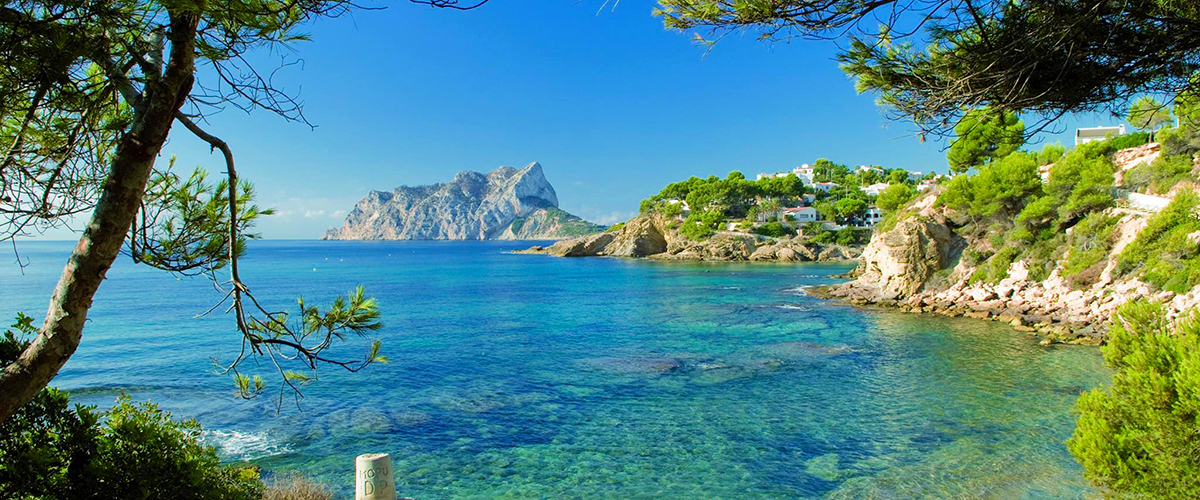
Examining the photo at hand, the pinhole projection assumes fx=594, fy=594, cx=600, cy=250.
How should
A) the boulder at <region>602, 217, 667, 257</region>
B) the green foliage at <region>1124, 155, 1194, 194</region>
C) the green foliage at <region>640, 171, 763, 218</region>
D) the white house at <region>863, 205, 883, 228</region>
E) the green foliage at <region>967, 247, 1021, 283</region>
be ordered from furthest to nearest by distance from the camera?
the green foliage at <region>640, 171, 763, 218</region>
the boulder at <region>602, 217, 667, 257</region>
the white house at <region>863, 205, 883, 228</region>
the green foliage at <region>967, 247, 1021, 283</region>
the green foliage at <region>1124, 155, 1194, 194</region>

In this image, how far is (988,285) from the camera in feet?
85.5

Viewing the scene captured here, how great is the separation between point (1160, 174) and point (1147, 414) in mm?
27289

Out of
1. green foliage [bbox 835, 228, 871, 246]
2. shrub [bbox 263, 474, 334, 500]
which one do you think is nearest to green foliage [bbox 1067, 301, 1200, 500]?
shrub [bbox 263, 474, 334, 500]

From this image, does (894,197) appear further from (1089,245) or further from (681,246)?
(681,246)

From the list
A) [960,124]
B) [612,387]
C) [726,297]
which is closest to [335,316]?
[960,124]

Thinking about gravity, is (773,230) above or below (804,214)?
below

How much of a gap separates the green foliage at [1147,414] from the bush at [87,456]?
273 inches

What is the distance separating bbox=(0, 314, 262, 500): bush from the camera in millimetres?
3279

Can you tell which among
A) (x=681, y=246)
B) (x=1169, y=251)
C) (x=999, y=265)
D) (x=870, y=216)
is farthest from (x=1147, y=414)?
(x=870, y=216)

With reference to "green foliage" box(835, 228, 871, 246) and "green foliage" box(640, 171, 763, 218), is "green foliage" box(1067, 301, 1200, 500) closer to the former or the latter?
"green foliage" box(835, 228, 871, 246)

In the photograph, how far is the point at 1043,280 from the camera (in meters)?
24.0

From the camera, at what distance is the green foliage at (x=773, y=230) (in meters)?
71.7

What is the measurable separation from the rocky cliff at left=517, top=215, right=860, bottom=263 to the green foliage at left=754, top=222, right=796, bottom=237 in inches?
99.7

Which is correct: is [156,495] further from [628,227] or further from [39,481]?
[628,227]
